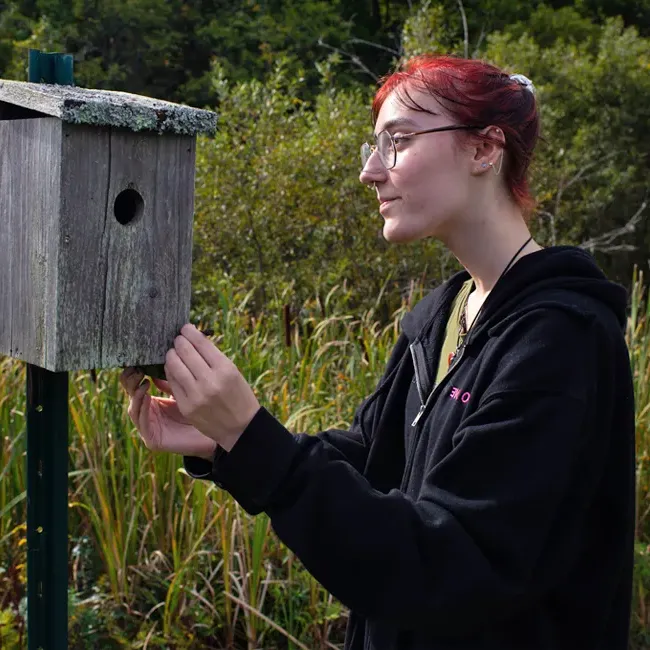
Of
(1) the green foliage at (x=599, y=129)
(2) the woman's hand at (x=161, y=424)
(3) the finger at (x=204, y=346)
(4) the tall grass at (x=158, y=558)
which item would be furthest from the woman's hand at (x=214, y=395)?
(1) the green foliage at (x=599, y=129)

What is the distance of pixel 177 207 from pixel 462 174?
515mm

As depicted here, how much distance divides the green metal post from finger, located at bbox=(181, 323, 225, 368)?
0.88ft

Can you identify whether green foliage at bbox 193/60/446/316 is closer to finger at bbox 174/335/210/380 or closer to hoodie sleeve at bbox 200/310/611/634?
finger at bbox 174/335/210/380

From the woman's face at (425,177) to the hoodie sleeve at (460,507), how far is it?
33 centimetres

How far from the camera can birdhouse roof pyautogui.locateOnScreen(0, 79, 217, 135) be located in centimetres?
158

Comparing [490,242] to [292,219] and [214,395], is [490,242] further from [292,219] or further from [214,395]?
[292,219]

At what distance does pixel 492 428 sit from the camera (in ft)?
4.79

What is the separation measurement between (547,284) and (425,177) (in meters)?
0.29

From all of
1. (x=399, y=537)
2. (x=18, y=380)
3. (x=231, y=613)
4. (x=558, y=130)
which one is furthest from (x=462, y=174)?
(x=558, y=130)

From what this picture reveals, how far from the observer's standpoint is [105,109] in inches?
63.3

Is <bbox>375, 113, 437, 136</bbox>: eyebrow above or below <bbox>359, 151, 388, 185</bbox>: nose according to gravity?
above

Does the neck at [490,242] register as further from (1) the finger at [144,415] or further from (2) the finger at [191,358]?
(1) the finger at [144,415]

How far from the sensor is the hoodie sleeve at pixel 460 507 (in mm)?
1431

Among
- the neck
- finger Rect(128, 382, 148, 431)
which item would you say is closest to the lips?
the neck
